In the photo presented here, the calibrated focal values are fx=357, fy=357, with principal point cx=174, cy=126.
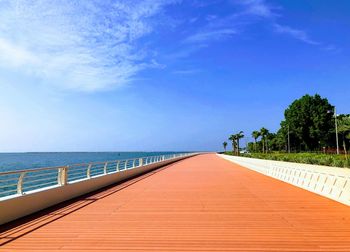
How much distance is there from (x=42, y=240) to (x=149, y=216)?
2977mm

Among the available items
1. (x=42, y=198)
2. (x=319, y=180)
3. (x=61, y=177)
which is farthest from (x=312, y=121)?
(x=42, y=198)

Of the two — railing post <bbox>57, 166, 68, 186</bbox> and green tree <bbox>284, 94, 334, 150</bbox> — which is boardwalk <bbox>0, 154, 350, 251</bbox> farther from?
green tree <bbox>284, 94, 334, 150</bbox>

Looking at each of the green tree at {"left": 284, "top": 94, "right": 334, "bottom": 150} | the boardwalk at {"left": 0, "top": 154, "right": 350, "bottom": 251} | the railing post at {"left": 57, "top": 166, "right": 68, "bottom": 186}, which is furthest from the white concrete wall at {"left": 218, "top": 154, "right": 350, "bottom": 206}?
the green tree at {"left": 284, "top": 94, "right": 334, "bottom": 150}

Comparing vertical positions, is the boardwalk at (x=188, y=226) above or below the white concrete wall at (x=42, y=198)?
below

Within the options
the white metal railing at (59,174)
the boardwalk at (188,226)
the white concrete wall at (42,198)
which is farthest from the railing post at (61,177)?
the boardwalk at (188,226)

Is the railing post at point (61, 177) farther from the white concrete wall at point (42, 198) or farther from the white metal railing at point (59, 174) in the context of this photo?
the white concrete wall at point (42, 198)

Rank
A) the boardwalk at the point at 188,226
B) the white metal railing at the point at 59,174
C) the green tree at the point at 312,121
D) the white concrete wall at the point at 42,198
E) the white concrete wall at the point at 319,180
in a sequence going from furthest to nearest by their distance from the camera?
the green tree at the point at 312,121 < the white concrete wall at the point at 319,180 < the white metal railing at the point at 59,174 < the white concrete wall at the point at 42,198 < the boardwalk at the point at 188,226

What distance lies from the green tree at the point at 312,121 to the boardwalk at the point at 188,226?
81667mm

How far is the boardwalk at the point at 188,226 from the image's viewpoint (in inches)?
245

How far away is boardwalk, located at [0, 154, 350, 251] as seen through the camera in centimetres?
621

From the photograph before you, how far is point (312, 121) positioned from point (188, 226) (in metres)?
89.7

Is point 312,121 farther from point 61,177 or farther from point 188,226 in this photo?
point 188,226

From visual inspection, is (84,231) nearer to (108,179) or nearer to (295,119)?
(108,179)

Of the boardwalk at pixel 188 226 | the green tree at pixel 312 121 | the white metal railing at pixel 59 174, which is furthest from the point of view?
the green tree at pixel 312 121
